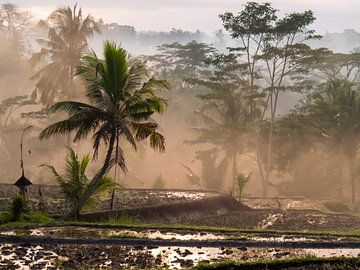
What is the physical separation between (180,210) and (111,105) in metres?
5.87

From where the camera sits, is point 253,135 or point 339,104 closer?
point 339,104

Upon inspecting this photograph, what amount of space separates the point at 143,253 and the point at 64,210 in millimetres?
6413

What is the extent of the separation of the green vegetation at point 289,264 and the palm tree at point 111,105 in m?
5.64

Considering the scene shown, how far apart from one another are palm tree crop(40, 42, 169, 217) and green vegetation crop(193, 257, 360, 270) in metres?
5.64

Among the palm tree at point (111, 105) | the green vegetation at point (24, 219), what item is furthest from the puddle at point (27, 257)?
the palm tree at point (111, 105)

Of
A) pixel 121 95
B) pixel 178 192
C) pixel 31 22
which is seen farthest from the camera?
pixel 31 22

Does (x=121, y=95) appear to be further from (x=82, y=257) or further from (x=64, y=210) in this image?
(x=82, y=257)

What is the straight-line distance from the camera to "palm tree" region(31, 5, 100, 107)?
31656mm

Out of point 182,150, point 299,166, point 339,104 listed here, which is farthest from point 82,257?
point 182,150

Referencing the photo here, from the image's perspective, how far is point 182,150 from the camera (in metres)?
49.1

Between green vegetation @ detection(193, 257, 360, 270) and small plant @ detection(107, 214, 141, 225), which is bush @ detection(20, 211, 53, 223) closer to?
small plant @ detection(107, 214, 141, 225)

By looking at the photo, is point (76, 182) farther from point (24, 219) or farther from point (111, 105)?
point (111, 105)

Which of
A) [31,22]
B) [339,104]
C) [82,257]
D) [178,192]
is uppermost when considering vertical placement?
[31,22]

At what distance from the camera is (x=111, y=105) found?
14188 millimetres
